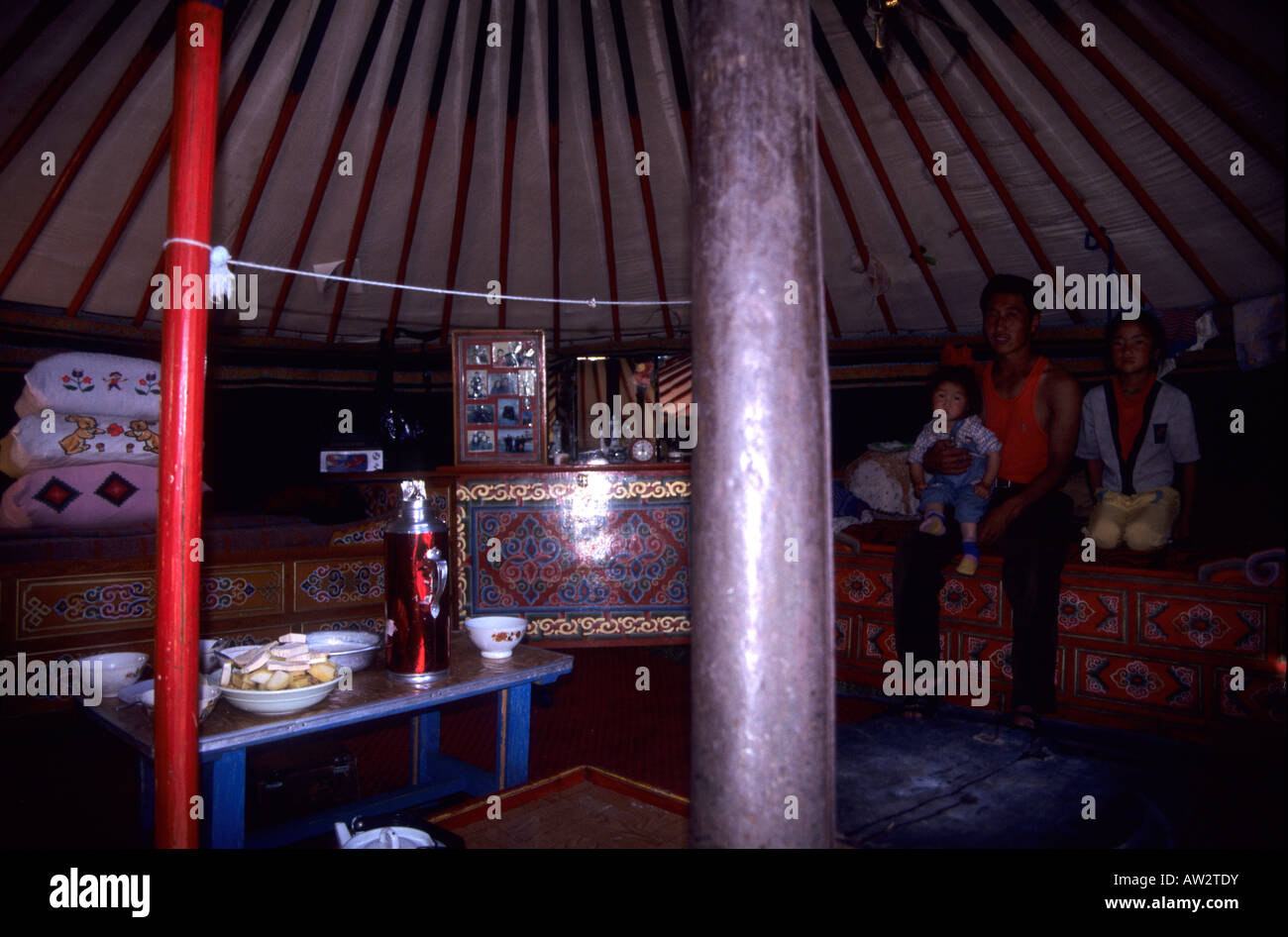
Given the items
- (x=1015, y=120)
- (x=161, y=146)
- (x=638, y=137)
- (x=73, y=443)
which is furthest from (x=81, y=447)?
(x=1015, y=120)

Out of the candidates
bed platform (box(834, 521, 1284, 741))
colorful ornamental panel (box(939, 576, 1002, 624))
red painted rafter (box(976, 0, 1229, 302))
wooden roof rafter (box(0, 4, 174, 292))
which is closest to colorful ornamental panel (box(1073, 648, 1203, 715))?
bed platform (box(834, 521, 1284, 741))

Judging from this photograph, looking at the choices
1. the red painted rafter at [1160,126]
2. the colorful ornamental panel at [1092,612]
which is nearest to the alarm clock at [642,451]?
the colorful ornamental panel at [1092,612]

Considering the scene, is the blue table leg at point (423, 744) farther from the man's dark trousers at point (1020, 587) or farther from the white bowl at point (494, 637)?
the man's dark trousers at point (1020, 587)

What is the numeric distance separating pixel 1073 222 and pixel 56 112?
4498 mm

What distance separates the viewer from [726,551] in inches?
39.3

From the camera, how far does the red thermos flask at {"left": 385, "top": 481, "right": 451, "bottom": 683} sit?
175 centimetres

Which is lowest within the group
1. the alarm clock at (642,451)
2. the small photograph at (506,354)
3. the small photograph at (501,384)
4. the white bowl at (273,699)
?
the white bowl at (273,699)

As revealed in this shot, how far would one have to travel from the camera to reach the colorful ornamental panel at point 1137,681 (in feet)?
8.13

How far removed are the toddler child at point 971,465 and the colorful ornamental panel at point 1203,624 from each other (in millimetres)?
581

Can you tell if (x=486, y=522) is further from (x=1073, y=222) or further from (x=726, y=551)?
(x=1073, y=222)

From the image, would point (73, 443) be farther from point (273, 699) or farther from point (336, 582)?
point (273, 699)

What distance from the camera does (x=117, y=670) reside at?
1.74 metres
